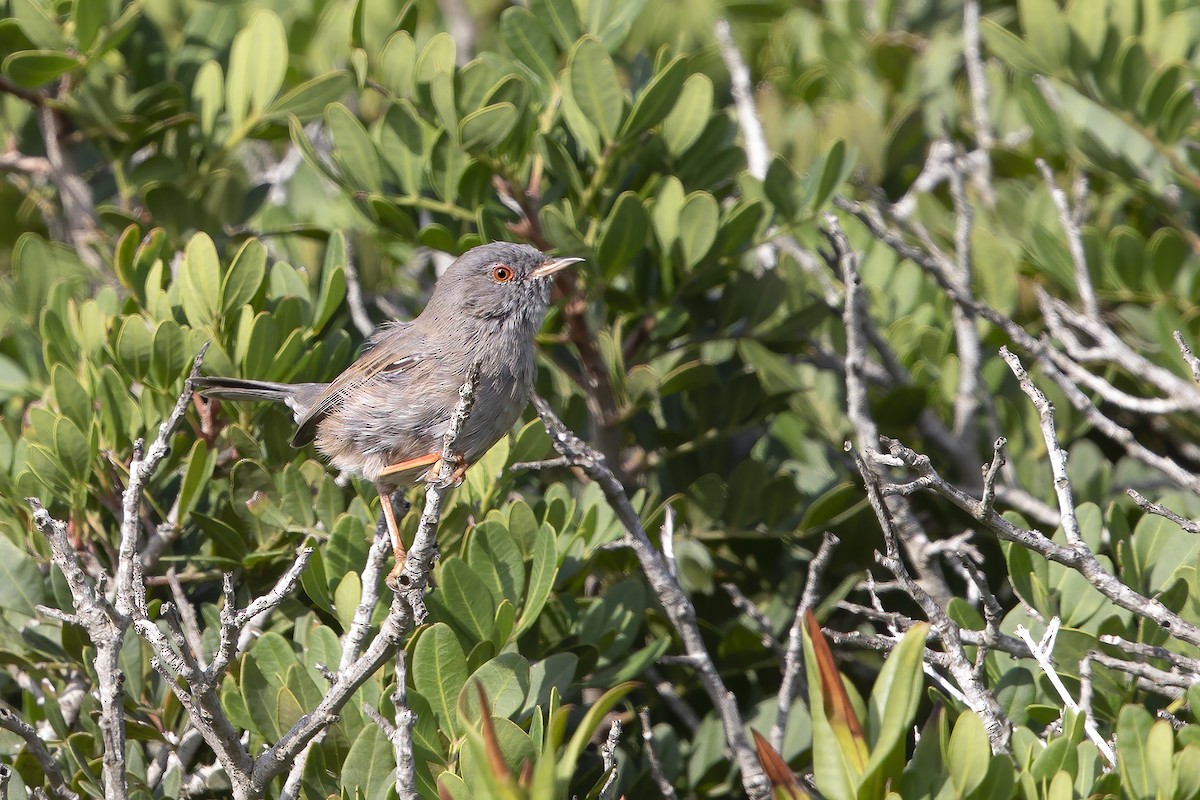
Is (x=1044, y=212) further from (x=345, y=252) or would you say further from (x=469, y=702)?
(x=469, y=702)

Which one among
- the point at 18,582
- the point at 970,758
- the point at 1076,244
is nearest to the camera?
the point at 970,758

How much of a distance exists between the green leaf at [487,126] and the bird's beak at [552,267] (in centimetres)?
44

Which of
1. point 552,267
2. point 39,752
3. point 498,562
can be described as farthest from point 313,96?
point 39,752

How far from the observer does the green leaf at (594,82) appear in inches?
159

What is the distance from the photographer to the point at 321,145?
6.22m

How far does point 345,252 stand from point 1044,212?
2.95m

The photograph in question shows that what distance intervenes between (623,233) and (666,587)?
128 cm

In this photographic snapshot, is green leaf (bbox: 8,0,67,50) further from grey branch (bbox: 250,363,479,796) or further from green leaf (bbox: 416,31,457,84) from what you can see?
grey branch (bbox: 250,363,479,796)

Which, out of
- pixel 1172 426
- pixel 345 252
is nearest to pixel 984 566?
pixel 1172 426

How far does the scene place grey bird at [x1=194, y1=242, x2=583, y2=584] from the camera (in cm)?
394

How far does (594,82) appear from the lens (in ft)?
13.4

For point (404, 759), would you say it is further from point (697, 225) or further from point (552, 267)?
point (697, 225)

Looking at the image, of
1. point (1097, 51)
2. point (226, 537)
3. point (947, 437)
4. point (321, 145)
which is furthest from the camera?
point (321, 145)

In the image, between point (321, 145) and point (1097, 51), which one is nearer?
point (1097, 51)
